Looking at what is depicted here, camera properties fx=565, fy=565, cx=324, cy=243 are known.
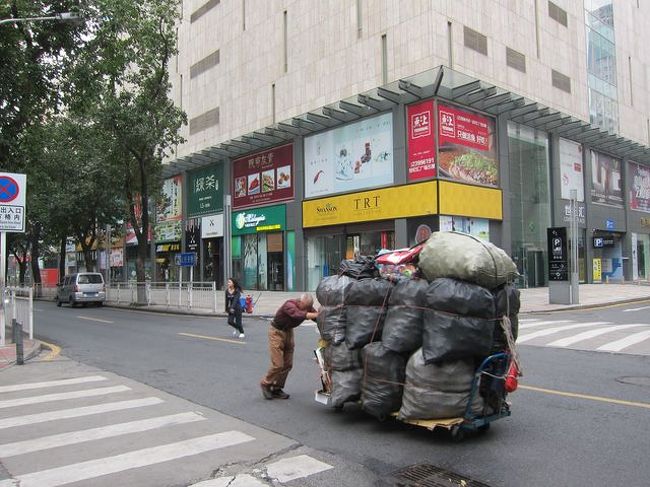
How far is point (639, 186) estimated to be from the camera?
42.7 metres

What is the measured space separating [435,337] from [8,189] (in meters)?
10.4

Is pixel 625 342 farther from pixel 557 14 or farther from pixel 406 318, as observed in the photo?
pixel 557 14

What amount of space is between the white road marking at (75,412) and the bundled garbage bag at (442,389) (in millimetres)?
3744

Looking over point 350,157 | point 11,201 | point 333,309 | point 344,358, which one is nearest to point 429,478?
point 344,358

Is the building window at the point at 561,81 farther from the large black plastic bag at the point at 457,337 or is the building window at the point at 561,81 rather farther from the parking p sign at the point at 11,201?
the large black plastic bag at the point at 457,337

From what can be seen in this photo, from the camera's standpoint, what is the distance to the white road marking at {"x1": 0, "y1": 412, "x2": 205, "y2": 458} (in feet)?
18.0

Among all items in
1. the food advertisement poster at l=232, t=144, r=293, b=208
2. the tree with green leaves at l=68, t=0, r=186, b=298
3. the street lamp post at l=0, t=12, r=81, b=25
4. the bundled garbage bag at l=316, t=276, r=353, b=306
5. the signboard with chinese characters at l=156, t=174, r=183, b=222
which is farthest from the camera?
the signboard with chinese characters at l=156, t=174, r=183, b=222

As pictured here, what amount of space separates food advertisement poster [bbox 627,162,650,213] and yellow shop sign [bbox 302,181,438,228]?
22949mm

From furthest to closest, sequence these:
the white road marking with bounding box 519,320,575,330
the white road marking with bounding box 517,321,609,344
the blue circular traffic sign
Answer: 1. the white road marking with bounding box 519,320,575,330
2. the white road marking with bounding box 517,321,609,344
3. the blue circular traffic sign

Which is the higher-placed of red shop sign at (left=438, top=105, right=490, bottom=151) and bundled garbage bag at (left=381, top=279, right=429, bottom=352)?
red shop sign at (left=438, top=105, right=490, bottom=151)

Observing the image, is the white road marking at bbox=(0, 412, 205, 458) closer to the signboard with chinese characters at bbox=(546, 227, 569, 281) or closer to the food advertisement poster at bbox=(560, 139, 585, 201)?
the signboard with chinese characters at bbox=(546, 227, 569, 281)

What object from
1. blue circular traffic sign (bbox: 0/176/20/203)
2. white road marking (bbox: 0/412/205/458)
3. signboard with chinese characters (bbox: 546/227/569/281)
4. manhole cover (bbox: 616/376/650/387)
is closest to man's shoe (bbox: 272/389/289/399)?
white road marking (bbox: 0/412/205/458)

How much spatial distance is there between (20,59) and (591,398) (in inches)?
547

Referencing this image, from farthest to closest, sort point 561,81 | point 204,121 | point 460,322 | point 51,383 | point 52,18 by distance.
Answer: point 204,121 → point 561,81 → point 52,18 → point 51,383 → point 460,322
